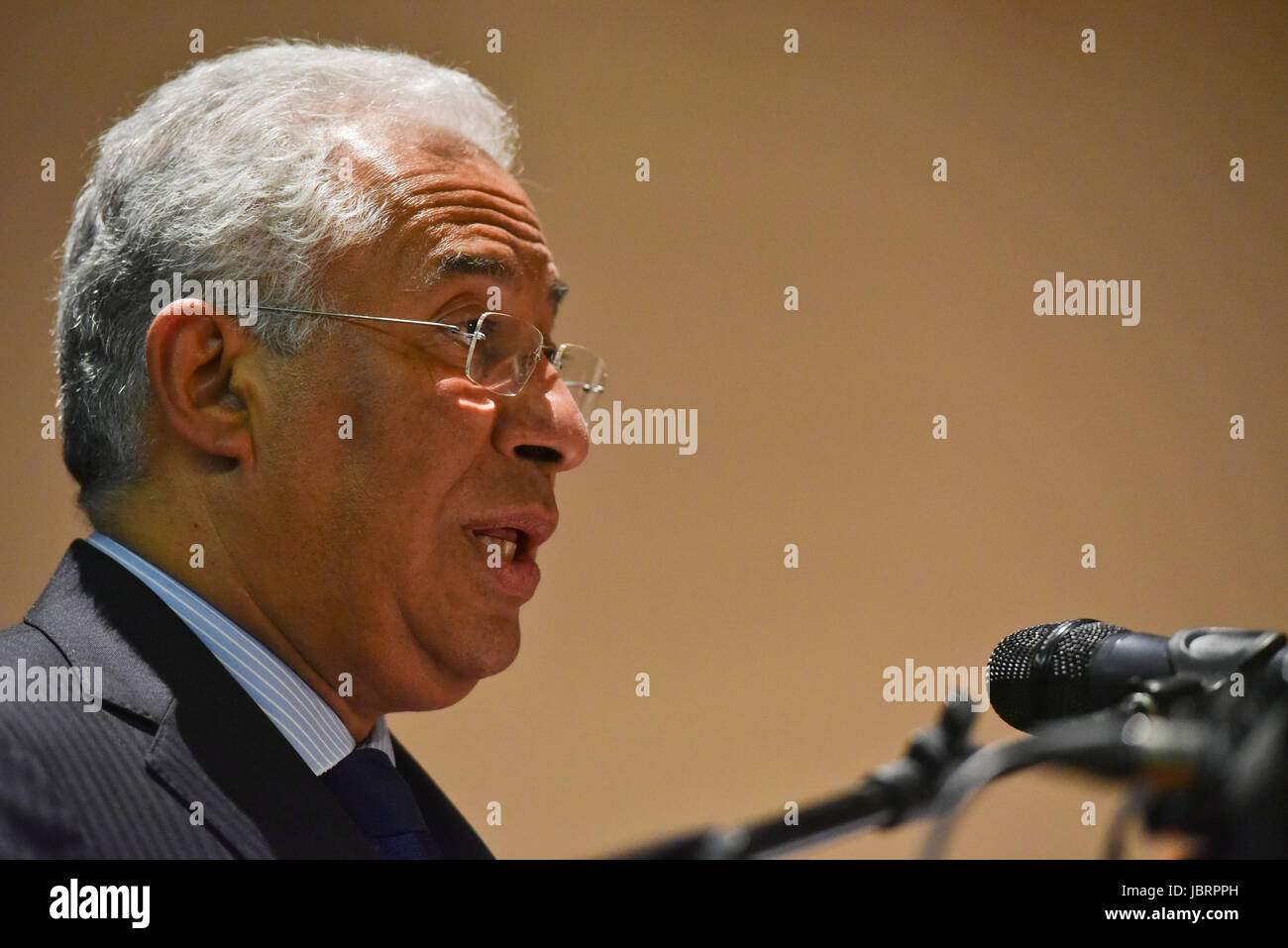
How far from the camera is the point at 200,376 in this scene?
1706 mm

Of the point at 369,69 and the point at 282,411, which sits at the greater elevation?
the point at 369,69

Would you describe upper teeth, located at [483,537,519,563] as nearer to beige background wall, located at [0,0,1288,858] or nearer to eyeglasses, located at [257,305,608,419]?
eyeglasses, located at [257,305,608,419]

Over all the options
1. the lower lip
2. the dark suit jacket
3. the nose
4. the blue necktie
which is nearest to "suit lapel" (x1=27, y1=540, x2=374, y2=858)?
the dark suit jacket

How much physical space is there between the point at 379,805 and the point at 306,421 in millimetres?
509

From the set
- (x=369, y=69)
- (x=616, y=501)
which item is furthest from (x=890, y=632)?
(x=369, y=69)

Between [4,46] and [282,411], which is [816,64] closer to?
[4,46]

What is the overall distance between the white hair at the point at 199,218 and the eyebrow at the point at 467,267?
0.33 ft

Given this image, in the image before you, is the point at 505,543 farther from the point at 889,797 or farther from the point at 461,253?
the point at 889,797

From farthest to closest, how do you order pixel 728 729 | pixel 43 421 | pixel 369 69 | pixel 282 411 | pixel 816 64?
pixel 816 64, pixel 728 729, pixel 43 421, pixel 369 69, pixel 282 411

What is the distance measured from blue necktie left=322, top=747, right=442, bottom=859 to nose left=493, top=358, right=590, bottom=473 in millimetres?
465

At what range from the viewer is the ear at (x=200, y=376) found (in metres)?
1.68

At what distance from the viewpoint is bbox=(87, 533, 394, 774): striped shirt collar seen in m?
1.58

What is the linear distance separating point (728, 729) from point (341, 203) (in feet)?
6.42
